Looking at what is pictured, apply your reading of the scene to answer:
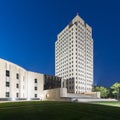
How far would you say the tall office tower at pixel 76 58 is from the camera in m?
121

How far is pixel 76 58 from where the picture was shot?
124m

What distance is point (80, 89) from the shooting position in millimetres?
120312

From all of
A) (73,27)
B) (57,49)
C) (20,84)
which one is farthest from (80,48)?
(20,84)

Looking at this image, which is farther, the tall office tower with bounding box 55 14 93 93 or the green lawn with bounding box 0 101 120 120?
the tall office tower with bounding box 55 14 93 93

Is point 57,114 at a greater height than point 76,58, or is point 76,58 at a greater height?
point 76,58

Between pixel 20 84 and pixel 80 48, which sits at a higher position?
pixel 80 48

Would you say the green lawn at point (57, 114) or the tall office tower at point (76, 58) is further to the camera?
the tall office tower at point (76, 58)

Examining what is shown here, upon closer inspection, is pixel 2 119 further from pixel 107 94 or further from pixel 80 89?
pixel 80 89

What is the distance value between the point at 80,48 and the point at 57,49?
81.8 feet

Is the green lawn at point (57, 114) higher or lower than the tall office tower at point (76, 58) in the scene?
lower

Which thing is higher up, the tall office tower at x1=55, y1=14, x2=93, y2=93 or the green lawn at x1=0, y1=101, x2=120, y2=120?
the tall office tower at x1=55, y1=14, x2=93, y2=93

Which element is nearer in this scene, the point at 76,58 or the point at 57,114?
the point at 57,114

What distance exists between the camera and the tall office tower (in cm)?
12075

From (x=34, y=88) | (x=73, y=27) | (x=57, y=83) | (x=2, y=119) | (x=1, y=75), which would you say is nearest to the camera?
(x=2, y=119)
